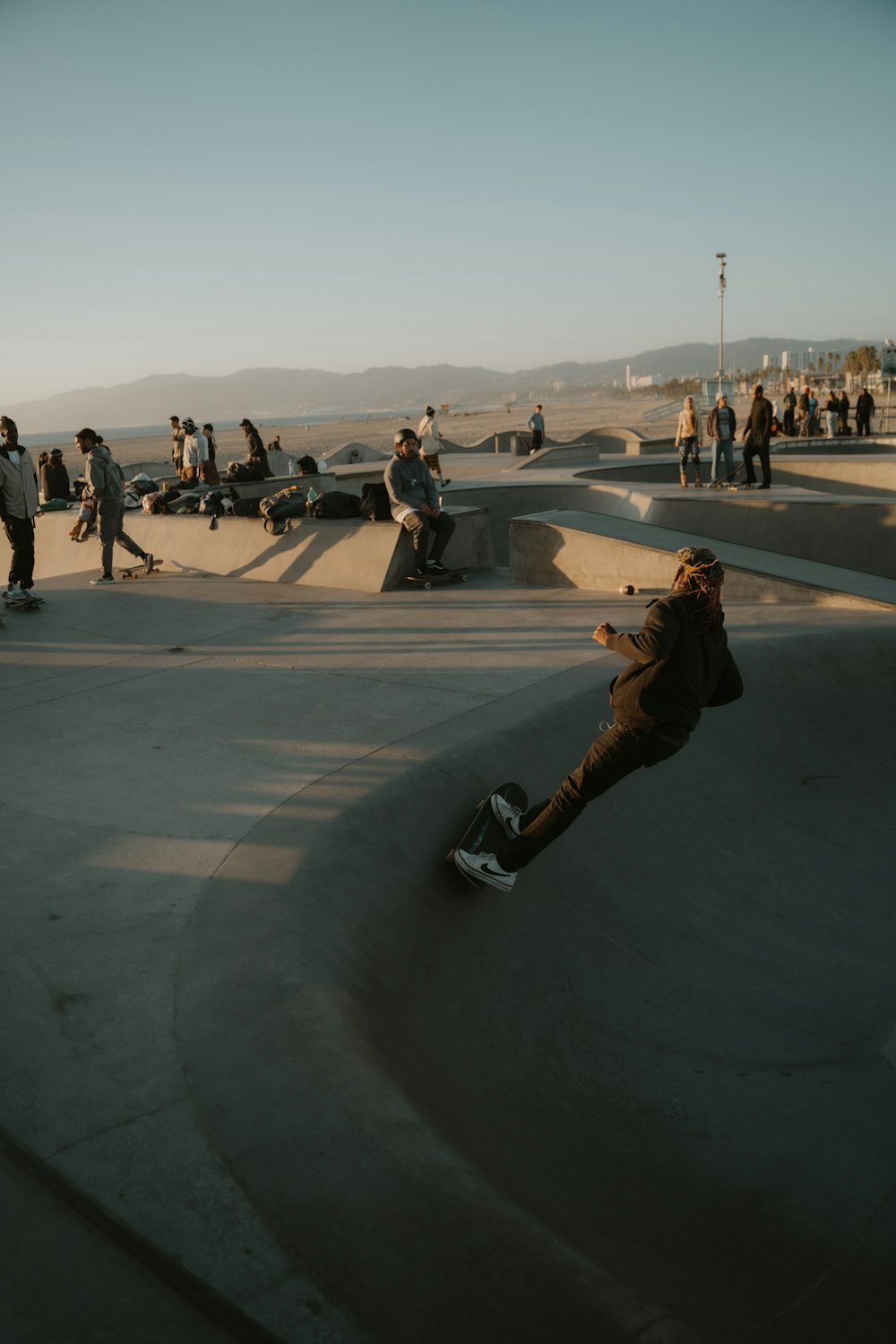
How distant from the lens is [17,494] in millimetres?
9680

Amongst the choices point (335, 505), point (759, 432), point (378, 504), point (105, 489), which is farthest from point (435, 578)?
point (759, 432)

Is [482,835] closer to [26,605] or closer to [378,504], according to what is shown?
[378,504]

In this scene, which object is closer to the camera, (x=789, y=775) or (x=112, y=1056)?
(x=112, y=1056)

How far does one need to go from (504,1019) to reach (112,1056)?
5.28ft

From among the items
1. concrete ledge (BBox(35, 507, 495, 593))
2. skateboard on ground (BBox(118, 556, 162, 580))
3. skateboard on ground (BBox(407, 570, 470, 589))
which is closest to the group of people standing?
concrete ledge (BBox(35, 507, 495, 593))

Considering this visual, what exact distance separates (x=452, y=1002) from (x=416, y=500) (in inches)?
294

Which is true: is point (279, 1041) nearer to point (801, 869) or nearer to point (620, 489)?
point (801, 869)

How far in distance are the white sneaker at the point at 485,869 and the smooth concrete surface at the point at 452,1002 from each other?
0.61 feet

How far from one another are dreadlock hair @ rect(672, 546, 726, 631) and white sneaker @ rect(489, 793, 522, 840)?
1.33 m

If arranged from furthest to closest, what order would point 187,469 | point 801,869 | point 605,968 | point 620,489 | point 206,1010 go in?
1. point 187,469
2. point 620,489
3. point 801,869
4. point 605,968
5. point 206,1010

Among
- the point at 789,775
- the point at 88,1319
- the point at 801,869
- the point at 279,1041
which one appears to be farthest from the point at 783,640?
the point at 88,1319

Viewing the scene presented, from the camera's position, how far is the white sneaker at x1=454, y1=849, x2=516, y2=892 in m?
4.49

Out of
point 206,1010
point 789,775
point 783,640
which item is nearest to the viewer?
point 206,1010

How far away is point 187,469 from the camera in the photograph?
1842 centimetres
